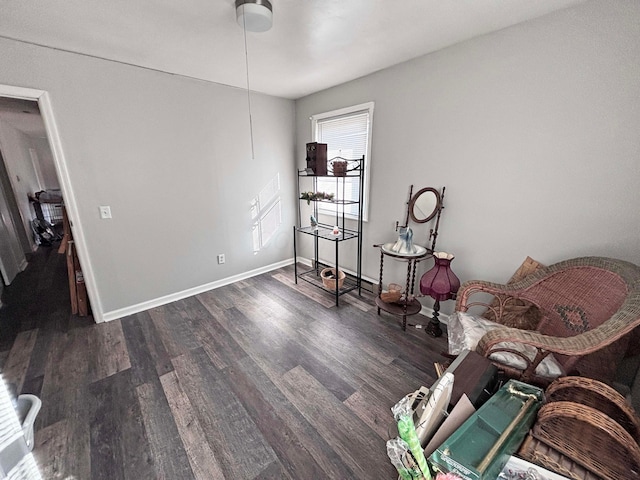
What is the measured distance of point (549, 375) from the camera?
1.32 metres

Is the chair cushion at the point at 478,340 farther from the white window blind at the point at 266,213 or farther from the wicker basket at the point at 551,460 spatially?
the white window blind at the point at 266,213

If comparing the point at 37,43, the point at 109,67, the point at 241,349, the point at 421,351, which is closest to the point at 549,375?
the point at 421,351

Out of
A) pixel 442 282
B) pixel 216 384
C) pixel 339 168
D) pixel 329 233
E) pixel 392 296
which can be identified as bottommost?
pixel 216 384

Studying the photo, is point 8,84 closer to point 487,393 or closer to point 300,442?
point 300,442

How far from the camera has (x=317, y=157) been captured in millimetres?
2861

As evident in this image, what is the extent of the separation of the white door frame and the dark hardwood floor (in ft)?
1.06

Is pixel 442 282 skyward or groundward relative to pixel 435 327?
skyward

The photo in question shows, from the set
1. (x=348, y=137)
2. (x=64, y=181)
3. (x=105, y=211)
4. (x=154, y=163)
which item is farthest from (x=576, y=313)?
(x=64, y=181)

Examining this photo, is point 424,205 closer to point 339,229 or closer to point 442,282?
point 442,282

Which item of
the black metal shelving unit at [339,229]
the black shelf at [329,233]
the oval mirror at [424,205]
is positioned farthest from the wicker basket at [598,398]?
the black shelf at [329,233]

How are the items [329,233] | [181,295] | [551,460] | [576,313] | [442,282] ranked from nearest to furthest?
[551,460] → [576,313] → [442,282] → [181,295] → [329,233]

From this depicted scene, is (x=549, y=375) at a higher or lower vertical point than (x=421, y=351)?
higher

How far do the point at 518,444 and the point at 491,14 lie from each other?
2.38m

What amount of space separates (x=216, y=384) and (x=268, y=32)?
8.30 ft
